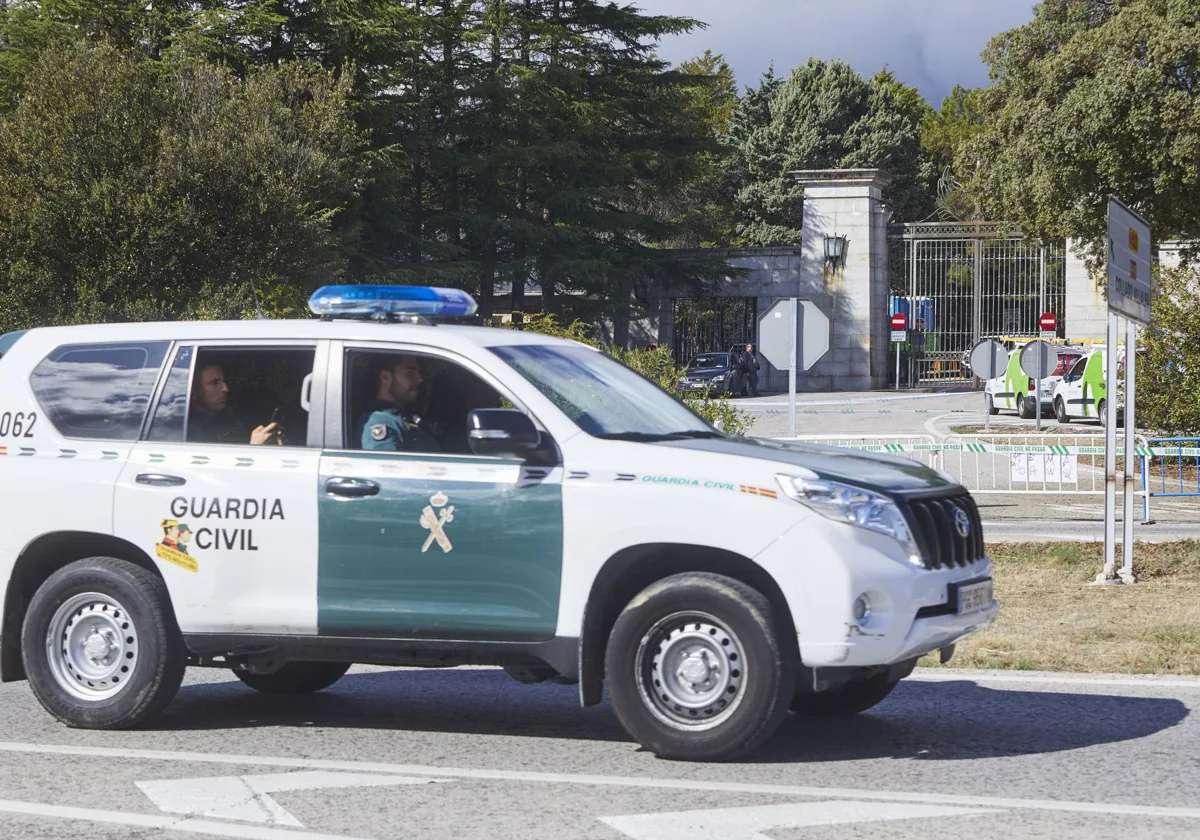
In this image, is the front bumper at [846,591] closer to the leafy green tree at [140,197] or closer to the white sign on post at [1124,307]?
the white sign on post at [1124,307]

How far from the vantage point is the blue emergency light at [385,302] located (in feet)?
25.5

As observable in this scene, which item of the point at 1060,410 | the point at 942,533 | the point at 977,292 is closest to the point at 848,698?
the point at 942,533

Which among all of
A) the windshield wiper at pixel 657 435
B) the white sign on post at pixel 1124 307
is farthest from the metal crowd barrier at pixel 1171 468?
the windshield wiper at pixel 657 435

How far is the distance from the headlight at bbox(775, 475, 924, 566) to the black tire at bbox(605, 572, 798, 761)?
440mm

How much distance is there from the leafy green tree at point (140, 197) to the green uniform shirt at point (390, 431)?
1990 centimetres

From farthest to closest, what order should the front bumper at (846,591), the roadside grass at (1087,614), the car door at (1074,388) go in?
the car door at (1074,388)
the roadside grass at (1087,614)
the front bumper at (846,591)

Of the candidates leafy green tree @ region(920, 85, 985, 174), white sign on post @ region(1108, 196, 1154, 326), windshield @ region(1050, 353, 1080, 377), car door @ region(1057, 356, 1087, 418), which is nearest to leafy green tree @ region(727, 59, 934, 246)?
leafy green tree @ region(920, 85, 985, 174)

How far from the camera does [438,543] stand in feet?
22.9

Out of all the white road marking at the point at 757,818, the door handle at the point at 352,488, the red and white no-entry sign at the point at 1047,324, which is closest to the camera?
the white road marking at the point at 757,818

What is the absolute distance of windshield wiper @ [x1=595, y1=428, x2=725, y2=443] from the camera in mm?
7016

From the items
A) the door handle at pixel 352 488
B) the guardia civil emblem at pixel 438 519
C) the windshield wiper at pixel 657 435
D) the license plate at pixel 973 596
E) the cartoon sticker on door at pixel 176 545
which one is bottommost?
the license plate at pixel 973 596

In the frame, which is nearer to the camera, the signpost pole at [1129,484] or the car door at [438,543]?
the car door at [438,543]

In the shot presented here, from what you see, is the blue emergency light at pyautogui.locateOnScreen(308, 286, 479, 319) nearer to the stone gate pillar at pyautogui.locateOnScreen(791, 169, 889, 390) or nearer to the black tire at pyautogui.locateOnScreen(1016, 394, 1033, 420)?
the black tire at pyautogui.locateOnScreen(1016, 394, 1033, 420)

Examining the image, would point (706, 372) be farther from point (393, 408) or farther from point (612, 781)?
point (612, 781)
